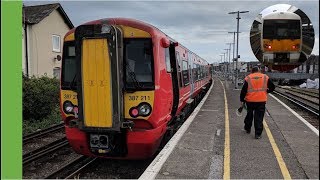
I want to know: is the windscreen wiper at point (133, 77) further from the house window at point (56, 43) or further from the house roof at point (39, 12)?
the house window at point (56, 43)

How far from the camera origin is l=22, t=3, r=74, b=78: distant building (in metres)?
23.0

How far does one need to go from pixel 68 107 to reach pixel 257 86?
3.84m

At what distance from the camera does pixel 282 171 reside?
525cm

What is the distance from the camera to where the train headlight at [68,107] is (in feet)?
22.2

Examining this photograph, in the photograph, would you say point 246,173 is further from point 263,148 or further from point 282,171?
point 263,148

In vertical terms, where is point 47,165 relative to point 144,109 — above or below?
below

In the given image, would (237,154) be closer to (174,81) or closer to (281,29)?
(174,81)

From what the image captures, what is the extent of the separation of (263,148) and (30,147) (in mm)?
6056

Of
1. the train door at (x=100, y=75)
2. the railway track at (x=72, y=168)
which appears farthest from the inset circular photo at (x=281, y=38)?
the railway track at (x=72, y=168)

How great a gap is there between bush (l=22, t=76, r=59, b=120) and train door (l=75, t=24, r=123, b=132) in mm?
7903

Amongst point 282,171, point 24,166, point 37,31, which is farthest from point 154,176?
point 37,31

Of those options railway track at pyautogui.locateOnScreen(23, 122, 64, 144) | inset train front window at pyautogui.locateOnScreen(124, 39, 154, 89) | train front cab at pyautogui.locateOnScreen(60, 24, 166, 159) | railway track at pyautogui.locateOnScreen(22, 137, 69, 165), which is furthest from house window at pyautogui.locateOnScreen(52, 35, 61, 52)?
inset train front window at pyautogui.locateOnScreen(124, 39, 154, 89)

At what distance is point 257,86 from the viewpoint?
7602 millimetres

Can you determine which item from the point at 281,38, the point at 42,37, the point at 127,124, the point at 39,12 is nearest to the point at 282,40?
the point at 281,38
